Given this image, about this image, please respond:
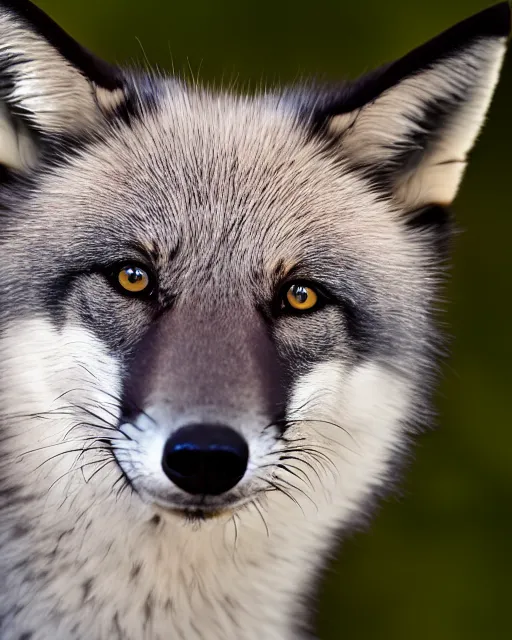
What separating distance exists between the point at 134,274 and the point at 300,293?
1.21ft

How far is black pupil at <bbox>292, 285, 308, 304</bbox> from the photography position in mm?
2041

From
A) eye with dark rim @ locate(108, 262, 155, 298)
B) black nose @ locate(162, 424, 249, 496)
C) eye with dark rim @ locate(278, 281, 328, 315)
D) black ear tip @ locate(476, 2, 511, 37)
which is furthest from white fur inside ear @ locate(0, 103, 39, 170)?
black ear tip @ locate(476, 2, 511, 37)

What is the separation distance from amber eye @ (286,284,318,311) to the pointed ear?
1.42ft

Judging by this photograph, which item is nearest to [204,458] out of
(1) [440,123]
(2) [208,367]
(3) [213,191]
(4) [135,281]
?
(2) [208,367]

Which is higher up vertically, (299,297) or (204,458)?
(299,297)

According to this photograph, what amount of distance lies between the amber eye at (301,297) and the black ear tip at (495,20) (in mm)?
679

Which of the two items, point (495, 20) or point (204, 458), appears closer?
point (204, 458)

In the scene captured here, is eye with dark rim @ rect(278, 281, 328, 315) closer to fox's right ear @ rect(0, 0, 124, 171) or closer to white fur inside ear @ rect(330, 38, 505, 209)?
white fur inside ear @ rect(330, 38, 505, 209)

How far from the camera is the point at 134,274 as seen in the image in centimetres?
197

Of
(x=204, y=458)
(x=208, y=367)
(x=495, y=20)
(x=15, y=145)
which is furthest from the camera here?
(x=15, y=145)

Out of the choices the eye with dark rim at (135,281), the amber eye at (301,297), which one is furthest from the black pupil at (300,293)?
the eye with dark rim at (135,281)

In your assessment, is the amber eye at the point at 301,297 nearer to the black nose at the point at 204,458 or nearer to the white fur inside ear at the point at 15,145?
the black nose at the point at 204,458

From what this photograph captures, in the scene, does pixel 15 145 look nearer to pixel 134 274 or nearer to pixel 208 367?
pixel 134 274

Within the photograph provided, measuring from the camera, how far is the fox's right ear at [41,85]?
6.39 ft
